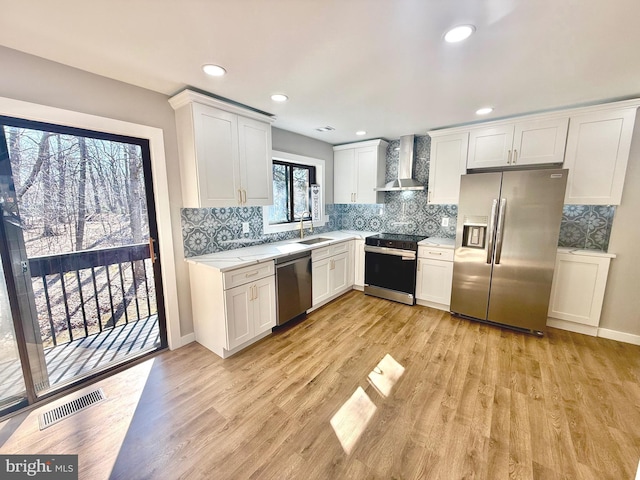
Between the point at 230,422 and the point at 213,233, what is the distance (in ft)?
6.03

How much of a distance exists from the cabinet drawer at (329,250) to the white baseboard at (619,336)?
Result: 3.10m

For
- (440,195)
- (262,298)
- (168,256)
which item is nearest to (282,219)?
(262,298)

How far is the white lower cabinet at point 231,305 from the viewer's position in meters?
2.40

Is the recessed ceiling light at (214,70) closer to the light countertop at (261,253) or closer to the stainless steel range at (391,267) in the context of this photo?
the light countertop at (261,253)

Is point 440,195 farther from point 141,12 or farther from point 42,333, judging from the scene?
point 42,333

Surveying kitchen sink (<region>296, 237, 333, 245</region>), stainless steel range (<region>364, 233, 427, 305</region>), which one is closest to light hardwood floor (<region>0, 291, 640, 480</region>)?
stainless steel range (<region>364, 233, 427, 305</region>)

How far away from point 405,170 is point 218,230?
2887 mm

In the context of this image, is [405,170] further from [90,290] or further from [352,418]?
[90,290]

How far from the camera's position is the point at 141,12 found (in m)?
1.32

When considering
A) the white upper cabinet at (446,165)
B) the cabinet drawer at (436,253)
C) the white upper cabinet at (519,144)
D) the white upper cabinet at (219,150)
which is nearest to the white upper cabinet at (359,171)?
the white upper cabinet at (446,165)

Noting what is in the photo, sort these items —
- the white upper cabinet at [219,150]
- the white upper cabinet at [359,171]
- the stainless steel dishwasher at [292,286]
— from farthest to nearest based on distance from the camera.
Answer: the white upper cabinet at [359,171], the stainless steel dishwasher at [292,286], the white upper cabinet at [219,150]

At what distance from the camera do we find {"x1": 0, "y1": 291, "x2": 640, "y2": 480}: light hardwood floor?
1489mm

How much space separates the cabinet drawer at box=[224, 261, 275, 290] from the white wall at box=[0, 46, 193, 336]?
2.04 ft

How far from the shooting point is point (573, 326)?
297 cm
